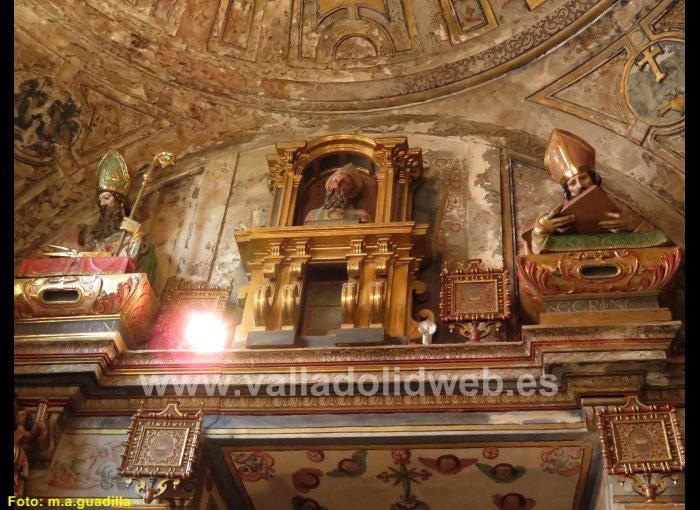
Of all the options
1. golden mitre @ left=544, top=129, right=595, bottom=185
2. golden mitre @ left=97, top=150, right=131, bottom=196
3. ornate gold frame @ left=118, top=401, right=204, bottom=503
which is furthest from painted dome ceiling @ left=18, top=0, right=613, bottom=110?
ornate gold frame @ left=118, top=401, right=204, bottom=503

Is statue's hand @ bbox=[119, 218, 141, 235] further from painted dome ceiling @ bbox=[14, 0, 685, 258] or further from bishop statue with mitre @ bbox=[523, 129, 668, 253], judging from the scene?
bishop statue with mitre @ bbox=[523, 129, 668, 253]

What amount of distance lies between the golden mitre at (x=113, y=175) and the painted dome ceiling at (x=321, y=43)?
1284 mm

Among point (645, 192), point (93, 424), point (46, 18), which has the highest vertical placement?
point (46, 18)

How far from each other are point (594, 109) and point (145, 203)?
13.5 ft

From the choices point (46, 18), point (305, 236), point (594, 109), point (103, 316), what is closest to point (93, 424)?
point (103, 316)

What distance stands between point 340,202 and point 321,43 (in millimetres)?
2472

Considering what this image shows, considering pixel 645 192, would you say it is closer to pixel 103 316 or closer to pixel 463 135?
pixel 463 135

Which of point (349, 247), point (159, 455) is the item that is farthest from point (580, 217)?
point (159, 455)

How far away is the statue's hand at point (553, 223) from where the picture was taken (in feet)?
21.7

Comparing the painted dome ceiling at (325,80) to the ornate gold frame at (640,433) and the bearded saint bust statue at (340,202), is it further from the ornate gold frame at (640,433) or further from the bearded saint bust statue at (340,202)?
the ornate gold frame at (640,433)

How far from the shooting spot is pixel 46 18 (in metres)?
8.70
